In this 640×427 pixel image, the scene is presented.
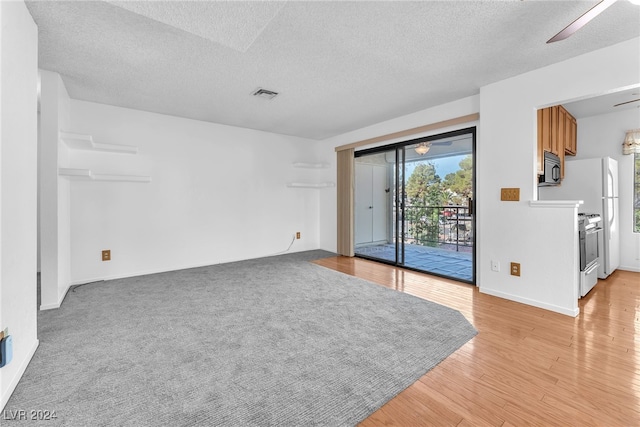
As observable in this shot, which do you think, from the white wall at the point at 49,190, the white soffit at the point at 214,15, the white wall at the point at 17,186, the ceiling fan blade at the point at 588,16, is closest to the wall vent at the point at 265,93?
the white soffit at the point at 214,15

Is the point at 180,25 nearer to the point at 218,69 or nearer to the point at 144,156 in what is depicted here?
the point at 218,69

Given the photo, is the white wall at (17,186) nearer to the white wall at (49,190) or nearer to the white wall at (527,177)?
the white wall at (49,190)

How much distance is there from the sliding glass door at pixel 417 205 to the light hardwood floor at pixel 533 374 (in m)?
1.64

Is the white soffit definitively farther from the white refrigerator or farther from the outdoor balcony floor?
the white refrigerator

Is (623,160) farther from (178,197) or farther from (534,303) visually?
(178,197)

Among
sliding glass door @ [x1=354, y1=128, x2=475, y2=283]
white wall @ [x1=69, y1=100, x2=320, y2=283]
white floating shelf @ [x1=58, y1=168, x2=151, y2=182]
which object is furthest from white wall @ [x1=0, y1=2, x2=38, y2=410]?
sliding glass door @ [x1=354, y1=128, x2=475, y2=283]

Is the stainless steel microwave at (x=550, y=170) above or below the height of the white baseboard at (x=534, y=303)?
above

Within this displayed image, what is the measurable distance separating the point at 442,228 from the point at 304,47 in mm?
4584

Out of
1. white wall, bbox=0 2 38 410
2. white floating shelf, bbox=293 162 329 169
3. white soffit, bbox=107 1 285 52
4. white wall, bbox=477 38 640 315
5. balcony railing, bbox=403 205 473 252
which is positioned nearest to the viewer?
white wall, bbox=0 2 38 410

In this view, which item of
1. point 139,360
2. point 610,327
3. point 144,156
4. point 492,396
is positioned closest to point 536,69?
point 610,327

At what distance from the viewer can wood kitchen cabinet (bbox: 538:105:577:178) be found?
2.97 meters

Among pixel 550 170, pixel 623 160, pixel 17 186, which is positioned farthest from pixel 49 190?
pixel 623 160

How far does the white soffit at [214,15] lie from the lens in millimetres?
1631

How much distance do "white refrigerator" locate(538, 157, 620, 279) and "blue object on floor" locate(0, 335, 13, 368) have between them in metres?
5.63
